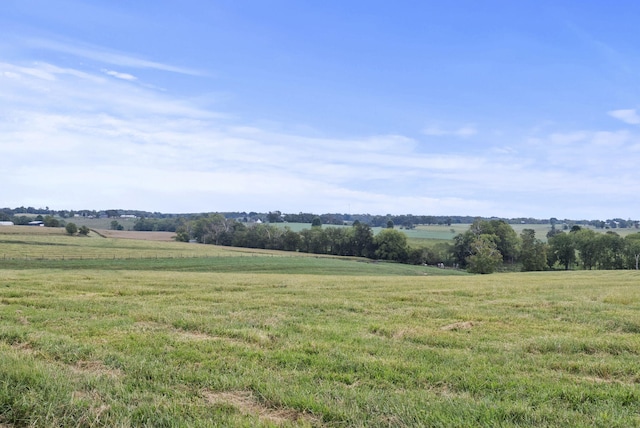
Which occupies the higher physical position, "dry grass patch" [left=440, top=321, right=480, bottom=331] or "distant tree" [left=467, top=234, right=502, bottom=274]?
"dry grass patch" [left=440, top=321, right=480, bottom=331]

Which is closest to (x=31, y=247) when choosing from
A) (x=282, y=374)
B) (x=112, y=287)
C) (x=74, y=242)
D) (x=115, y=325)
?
(x=74, y=242)

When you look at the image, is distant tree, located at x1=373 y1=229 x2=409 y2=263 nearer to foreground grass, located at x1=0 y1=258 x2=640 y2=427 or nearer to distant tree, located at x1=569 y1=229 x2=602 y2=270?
distant tree, located at x1=569 y1=229 x2=602 y2=270

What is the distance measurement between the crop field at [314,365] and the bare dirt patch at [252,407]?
0.03 metres

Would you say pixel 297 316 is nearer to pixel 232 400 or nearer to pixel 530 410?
pixel 232 400

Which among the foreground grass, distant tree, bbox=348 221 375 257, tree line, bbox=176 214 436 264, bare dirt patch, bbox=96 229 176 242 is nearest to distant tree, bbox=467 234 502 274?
tree line, bbox=176 214 436 264

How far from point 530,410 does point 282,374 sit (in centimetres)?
324

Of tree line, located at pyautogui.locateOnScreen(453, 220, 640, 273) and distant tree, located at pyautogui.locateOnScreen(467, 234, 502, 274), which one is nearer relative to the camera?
distant tree, located at pyautogui.locateOnScreen(467, 234, 502, 274)

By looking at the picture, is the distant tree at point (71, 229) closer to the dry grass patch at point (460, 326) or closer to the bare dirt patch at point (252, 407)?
the dry grass patch at point (460, 326)

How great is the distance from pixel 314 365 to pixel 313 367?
91 millimetres

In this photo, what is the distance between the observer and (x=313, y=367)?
6.62m

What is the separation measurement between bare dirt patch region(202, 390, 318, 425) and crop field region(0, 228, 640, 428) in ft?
0.09

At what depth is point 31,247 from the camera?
71562 mm

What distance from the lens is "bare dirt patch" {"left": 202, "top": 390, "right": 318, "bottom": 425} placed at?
490cm

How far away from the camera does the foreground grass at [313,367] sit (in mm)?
4953
